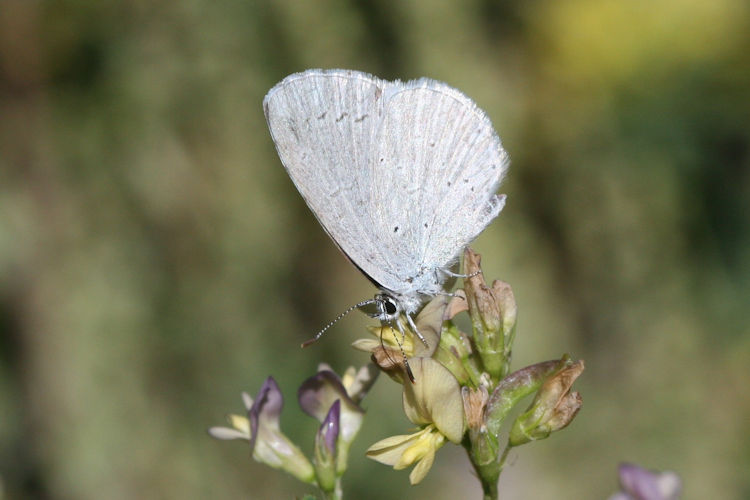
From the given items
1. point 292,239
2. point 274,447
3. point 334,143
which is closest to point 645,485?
point 274,447

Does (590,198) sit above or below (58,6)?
below

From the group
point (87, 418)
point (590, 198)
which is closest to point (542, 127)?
point (590, 198)

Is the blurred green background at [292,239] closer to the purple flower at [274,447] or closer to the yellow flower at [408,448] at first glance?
the purple flower at [274,447]

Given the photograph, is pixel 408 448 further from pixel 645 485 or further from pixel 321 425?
pixel 645 485

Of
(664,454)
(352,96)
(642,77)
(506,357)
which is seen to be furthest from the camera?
(642,77)

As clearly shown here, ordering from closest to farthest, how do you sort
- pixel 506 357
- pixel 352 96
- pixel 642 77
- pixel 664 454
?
1. pixel 506 357
2. pixel 352 96
3. pixel 664 454
4. pixel 642 77

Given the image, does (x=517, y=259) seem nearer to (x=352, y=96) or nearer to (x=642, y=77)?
(x=642, y=77)

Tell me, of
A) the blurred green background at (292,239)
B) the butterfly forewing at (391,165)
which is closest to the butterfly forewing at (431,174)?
the butterfly forewing at (391,165)
